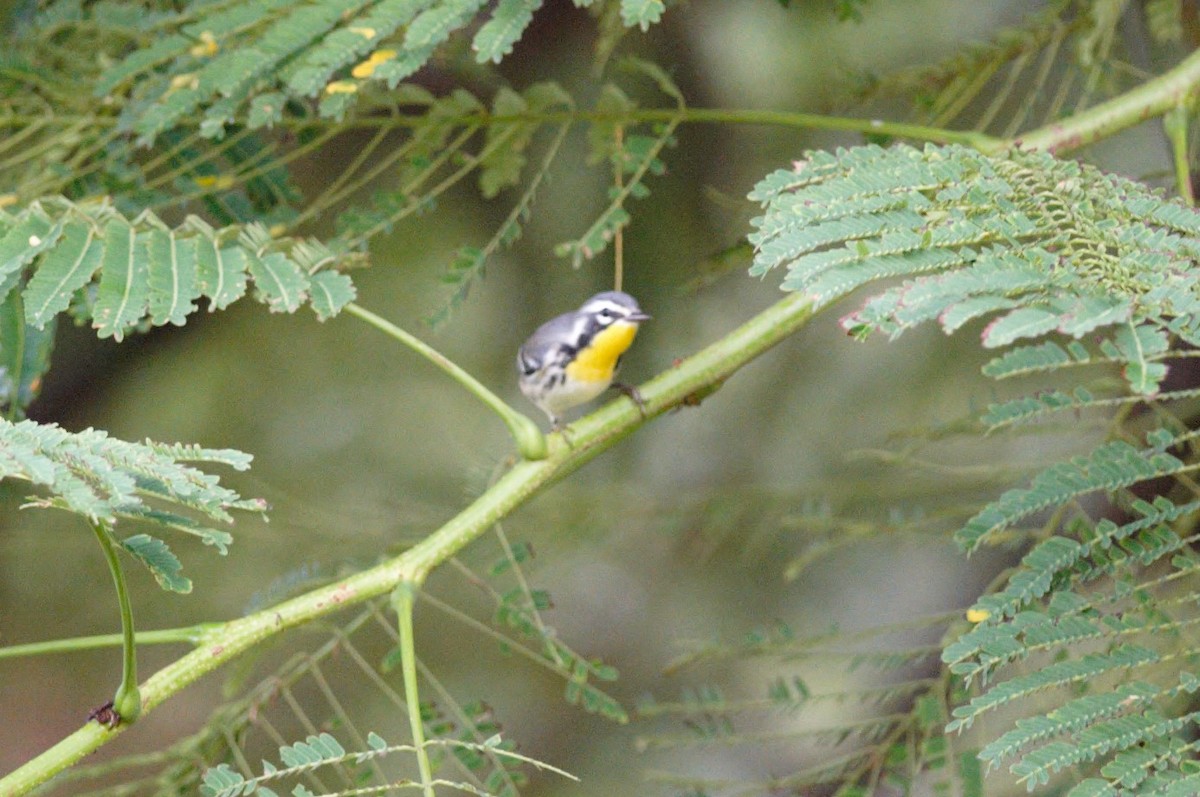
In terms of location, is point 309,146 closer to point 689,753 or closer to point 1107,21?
point 1107,21

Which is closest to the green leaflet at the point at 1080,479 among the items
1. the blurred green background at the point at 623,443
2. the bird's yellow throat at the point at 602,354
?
the bird's yellow throat at the point at 602,354

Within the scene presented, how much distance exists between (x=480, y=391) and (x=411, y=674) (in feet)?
1.34

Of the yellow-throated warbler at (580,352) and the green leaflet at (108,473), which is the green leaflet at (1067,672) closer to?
the green leaflet at (108,473)

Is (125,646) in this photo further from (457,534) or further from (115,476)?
(457,534)

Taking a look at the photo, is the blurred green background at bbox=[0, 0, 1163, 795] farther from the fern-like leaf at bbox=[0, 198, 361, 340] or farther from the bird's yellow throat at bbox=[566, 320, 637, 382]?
the fern-like leaf at bbox=[0, 198, 361, 340]

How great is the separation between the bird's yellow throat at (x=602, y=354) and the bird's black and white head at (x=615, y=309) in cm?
2

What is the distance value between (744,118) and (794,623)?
170cm

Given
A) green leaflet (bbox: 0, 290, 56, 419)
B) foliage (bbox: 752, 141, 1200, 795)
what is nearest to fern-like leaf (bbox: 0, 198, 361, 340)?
green leaflet (bbox: 0, 290, 56, 419)

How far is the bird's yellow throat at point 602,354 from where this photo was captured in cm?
242

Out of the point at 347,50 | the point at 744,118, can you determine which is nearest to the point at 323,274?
the point at 347,50

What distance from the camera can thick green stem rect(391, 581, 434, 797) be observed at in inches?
50.6

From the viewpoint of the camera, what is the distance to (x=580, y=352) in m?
2.45

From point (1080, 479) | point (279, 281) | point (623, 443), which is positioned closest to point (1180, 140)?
point (1080, 479)

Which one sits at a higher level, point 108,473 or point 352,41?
point 352,41
